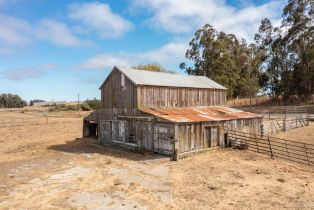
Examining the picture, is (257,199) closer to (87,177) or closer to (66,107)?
(87,177)

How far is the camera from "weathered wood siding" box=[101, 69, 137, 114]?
24.7 m

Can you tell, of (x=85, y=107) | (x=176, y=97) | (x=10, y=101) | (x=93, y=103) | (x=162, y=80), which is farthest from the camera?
(x=10, y=101)

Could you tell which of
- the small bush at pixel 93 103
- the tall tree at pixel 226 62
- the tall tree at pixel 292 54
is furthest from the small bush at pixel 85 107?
the tall tree at pixel 292 54

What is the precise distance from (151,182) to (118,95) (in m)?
12.4

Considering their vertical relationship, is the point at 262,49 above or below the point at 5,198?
above

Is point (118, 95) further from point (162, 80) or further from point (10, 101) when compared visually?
point (10, 101)

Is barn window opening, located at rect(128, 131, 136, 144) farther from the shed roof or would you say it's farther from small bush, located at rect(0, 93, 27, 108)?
small bush, located at rect(0, 93, 27, 108)

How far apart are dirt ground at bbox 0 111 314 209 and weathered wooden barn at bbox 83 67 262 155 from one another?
4.70ft

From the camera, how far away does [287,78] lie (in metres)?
62.2

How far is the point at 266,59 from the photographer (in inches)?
2665

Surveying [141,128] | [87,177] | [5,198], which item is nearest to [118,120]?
[141,128]

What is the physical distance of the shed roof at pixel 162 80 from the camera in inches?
993

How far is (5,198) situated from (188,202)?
8075 millimetres

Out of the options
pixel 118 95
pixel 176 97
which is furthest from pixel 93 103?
pixel 176 97
